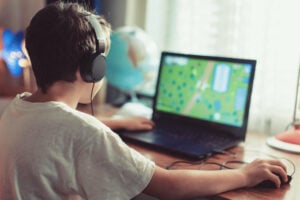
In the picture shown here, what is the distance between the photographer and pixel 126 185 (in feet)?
2.86

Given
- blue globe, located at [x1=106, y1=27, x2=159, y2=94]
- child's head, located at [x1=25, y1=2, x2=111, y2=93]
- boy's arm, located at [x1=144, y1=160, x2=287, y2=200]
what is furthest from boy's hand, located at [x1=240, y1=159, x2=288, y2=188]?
blue globe, located at [x1=106, y1=27, x2=159, y2=94]

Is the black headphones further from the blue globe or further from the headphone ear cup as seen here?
the blue globe

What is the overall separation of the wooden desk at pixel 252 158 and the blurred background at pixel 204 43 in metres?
0.17

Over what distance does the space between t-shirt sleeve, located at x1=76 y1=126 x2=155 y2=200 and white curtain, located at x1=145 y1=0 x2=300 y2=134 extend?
34.0 inches

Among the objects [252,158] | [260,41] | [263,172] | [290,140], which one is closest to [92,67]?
[263,172]

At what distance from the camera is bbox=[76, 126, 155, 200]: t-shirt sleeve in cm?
85

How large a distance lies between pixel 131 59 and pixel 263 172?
35.3 inches

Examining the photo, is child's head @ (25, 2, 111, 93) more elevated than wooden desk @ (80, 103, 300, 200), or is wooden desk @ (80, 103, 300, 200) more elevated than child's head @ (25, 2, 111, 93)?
child's head @ (25, 2, 111, 93)

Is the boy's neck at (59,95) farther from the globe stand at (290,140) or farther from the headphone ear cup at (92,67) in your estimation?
the globe stand at (290,140)

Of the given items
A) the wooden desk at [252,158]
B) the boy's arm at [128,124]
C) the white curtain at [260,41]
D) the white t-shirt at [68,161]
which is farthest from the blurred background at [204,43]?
the white t-shirt at [68,161]

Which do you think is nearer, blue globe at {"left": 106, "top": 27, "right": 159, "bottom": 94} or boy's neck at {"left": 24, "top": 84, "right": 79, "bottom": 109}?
boy's neck at {"left": 24, "top": 84, "right": 79, "bottom": 109}

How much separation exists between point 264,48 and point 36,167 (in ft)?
3.41

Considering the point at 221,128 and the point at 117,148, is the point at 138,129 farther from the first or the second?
the point at 117,148

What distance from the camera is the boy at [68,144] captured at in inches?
33.8
